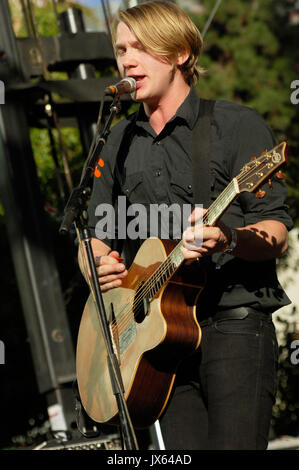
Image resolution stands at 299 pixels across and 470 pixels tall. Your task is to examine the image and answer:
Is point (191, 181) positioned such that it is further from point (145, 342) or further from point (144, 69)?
point (145, 342)

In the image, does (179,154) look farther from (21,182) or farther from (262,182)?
(21,182)

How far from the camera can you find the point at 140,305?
3375 mm

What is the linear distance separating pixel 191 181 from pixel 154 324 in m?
0.61

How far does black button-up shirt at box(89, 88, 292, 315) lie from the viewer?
3.00 meters

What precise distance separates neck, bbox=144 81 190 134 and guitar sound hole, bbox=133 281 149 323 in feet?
2.36

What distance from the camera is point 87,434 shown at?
374 cm

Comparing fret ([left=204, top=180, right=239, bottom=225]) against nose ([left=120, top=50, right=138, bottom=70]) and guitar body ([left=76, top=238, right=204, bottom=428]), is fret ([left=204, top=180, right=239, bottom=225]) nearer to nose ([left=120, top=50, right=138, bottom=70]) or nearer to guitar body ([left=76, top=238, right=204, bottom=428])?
guitar body ([left=76, top=238, right=204, bottom=428])

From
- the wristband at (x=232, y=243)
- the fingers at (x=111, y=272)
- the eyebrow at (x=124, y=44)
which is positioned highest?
the eyebrow at (x=124, y=44)

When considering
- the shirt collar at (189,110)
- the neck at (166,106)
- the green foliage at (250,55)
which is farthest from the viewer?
the green foliage at (250,55)

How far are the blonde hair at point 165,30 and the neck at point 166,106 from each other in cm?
9

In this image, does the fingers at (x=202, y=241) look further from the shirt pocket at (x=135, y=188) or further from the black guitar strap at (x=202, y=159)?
the shirt pocket at (x=135, y=188)

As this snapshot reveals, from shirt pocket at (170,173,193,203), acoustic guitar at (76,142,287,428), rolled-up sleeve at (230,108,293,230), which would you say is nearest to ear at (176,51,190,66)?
rolled-up sleeve at (230,108,293,230)

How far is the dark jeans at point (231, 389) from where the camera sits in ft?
9.29

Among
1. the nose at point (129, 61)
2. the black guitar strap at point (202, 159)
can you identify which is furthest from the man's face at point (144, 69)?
the black guitar strap at point (202, 159)
